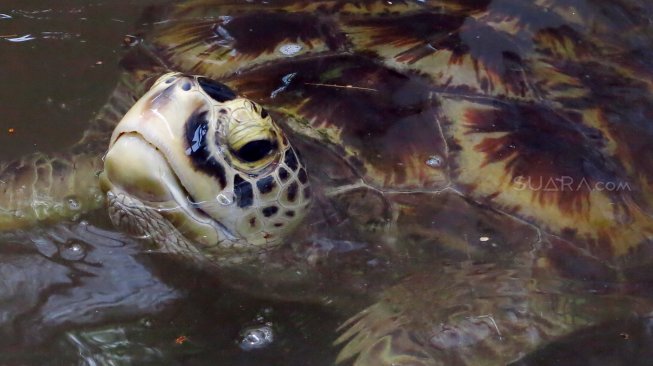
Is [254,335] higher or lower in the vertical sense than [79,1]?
lower

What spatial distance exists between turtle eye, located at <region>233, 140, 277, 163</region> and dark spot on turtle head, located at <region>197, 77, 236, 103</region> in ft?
0.40

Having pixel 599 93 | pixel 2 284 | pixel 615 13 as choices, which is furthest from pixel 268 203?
pixel 615 13

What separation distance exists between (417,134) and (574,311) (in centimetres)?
63

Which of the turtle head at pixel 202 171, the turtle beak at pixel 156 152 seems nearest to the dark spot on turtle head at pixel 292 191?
the turtle head at pixel 202 171

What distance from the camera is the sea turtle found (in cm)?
181

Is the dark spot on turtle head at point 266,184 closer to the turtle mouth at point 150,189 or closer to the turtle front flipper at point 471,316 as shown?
the turtle mouth at point 150,189

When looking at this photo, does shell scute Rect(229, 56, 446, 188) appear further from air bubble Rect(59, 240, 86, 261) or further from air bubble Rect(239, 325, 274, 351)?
air bubble Rect(59, 240, 86, 261)

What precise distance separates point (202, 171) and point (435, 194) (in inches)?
24.8

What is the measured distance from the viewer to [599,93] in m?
2.04

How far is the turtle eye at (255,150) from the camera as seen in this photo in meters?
1.71

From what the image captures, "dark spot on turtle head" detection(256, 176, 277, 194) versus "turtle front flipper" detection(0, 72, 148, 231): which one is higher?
"dark spot on turtle head" detection(256, 176, 277, 194)

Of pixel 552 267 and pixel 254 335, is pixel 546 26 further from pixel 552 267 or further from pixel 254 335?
pixel 254 335

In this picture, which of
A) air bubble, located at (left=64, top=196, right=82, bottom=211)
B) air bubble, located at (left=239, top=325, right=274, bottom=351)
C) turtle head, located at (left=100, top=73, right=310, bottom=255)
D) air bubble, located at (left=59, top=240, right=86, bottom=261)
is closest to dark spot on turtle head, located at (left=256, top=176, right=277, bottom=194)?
turtle head, located at (left=100, top=73, right=310, bottom=255)

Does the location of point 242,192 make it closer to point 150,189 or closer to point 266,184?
point 266,184
